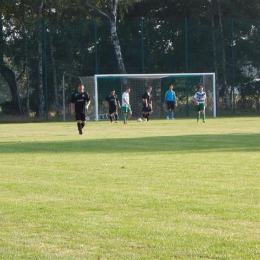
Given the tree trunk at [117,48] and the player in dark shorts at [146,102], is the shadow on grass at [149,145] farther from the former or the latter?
the tree trunk at [117,48]

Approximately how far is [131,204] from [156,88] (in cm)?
3671

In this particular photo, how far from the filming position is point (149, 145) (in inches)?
840

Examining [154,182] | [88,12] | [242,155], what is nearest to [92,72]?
[88,12]

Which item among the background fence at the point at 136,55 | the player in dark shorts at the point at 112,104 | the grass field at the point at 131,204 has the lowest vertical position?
the grass field at the point at 131,204

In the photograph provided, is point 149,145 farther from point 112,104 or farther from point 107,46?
point 107,46

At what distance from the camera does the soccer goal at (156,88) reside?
4519cm

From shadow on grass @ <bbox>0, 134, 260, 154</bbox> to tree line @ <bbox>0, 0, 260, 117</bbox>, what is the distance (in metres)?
22.0

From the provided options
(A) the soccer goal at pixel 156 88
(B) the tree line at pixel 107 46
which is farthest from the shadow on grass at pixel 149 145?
(B) the tree line at pixel 107 46

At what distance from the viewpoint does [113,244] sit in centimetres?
771

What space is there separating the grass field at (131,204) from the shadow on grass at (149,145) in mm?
644

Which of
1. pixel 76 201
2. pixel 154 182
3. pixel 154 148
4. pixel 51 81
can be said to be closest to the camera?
pixel 76 201

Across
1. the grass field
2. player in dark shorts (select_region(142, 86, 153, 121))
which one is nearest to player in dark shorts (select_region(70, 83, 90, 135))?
the grass field

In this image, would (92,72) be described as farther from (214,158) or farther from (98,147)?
(214,158)

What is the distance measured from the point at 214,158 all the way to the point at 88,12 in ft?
113
